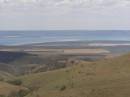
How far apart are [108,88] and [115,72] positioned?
29.8 ft

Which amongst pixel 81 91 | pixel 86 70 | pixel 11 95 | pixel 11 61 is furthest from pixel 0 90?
pixel 11 61

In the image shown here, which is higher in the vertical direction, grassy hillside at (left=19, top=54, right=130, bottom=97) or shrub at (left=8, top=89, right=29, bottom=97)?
grassy hillside at (left=19, top=54, right=130, bottom=97)

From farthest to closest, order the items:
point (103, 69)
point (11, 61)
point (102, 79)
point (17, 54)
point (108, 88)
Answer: point (17, 54)
point (11, 61)
point (103, 69)
point (102, 79)
point (108, 88)

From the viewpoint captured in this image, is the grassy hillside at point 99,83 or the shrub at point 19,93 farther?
the shrub at point 19,93

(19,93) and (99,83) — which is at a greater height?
(99,83)

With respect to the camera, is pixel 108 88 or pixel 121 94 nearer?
pixel 121 94

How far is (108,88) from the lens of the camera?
31.8m

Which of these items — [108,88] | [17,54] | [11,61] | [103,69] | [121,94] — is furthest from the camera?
[17,54]

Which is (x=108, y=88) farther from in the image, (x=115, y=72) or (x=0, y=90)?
(x=0, y=90)

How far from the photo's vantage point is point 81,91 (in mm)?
32375

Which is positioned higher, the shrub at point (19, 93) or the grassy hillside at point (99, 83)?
the grassy hillside at point (99, 83)

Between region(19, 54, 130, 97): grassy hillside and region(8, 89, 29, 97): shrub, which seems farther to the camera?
region(8, 89, 29, 97): shrub

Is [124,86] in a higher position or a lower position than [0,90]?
higher

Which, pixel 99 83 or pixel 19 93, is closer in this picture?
pixel 99 83
